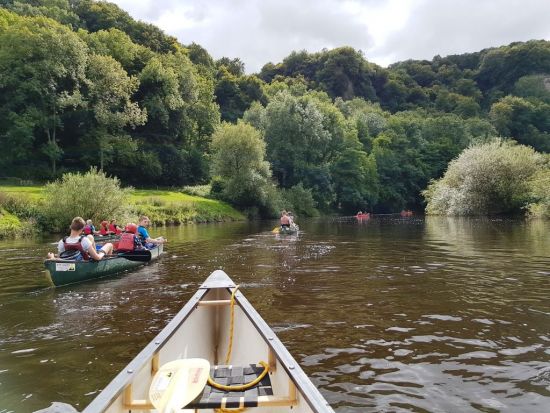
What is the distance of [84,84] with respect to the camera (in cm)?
5184

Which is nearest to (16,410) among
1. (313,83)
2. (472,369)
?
(472,369)

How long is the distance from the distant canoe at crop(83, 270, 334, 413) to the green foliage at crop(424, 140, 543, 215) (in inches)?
1788

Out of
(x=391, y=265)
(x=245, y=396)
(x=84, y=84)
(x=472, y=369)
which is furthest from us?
(x=84, y=84)

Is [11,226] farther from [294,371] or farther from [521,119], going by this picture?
[521,119]

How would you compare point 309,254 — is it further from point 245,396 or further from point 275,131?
point 275,131

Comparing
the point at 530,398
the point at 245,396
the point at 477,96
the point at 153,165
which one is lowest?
the point at 530,398

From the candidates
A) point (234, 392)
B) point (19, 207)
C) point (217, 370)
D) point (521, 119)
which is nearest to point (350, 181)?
point (19, 207)

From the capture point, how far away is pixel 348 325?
820cm

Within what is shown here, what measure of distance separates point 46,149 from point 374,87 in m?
106

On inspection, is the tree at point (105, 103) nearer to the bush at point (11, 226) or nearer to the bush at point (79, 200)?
the bush at point (79, 200)

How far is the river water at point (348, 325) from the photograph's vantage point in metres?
5.56

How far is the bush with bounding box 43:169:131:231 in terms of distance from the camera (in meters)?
27.4

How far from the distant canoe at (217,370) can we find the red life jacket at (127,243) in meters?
9.39

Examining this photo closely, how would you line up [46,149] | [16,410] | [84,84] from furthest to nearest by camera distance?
[84,84]
[46,149]
[16,410]
